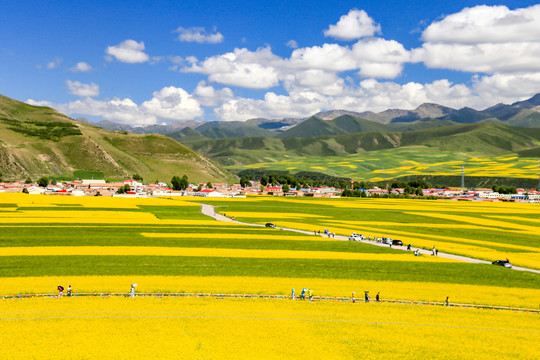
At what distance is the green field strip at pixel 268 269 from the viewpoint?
4778 centimetres

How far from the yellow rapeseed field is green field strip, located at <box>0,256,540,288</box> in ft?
32.1

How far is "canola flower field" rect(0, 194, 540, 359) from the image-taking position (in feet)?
96.5

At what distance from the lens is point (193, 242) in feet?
221

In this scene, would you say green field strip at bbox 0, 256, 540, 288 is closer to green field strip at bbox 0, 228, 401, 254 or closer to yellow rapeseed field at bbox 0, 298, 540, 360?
green field strip at bbox 0, 228, 401, 254

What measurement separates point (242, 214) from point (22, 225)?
50.1 m

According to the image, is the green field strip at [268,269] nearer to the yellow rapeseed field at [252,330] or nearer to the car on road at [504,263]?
the car on road at [504,263]

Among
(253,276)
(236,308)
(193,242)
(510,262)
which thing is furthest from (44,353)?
(510,262)

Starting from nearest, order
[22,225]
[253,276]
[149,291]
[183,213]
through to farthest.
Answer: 1. [149,291]
2. [253,276]
3. [22,225]
4. [183,213]

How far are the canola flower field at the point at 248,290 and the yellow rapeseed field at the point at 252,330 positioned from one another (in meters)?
0.13

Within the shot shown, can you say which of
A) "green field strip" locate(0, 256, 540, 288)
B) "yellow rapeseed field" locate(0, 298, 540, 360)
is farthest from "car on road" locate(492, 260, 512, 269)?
"yellow rapeseed field" locate(0, 298, 540, 360)

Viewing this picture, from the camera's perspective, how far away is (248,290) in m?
41.8

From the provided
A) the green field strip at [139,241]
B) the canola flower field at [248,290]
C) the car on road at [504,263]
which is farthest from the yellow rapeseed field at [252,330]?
the green field strip at [139,241]

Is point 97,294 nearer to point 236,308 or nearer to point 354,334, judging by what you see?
point 236,308

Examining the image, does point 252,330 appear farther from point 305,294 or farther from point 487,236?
point 487,236
